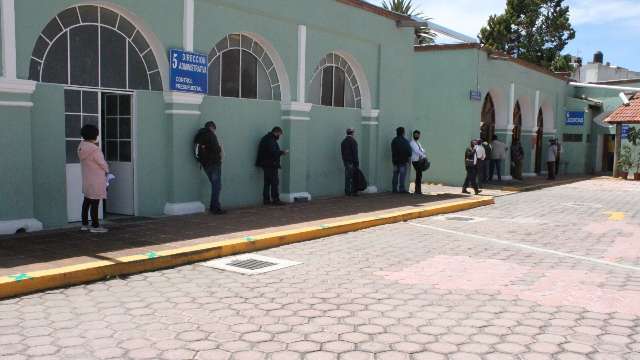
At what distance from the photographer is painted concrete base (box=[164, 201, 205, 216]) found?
32.5 feet

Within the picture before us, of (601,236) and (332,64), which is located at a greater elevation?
(332,64)

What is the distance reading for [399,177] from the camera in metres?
15.4

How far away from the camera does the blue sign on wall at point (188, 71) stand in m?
9.63

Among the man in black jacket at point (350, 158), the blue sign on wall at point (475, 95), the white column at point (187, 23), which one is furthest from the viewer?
the blue sign on wall at point (475, 95)

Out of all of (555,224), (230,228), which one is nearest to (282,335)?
(230,228)

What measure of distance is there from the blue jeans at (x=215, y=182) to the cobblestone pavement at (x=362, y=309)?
8.17 ft

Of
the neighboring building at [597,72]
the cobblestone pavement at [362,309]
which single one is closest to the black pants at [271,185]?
the cobblestone pavement at [362,309]

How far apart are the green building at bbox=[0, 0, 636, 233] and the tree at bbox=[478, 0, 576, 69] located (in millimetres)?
20487

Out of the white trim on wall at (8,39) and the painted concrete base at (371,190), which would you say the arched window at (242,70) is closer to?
the white trim on wall at (8,39)

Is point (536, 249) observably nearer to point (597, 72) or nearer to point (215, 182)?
point (215, 182)

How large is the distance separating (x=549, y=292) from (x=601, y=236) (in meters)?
4.42

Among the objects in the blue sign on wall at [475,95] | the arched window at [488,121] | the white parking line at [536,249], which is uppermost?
the blue sign on wall at [475,95]

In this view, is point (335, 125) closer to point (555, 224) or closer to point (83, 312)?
point (555, 224)

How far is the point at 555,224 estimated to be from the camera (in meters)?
10.9
